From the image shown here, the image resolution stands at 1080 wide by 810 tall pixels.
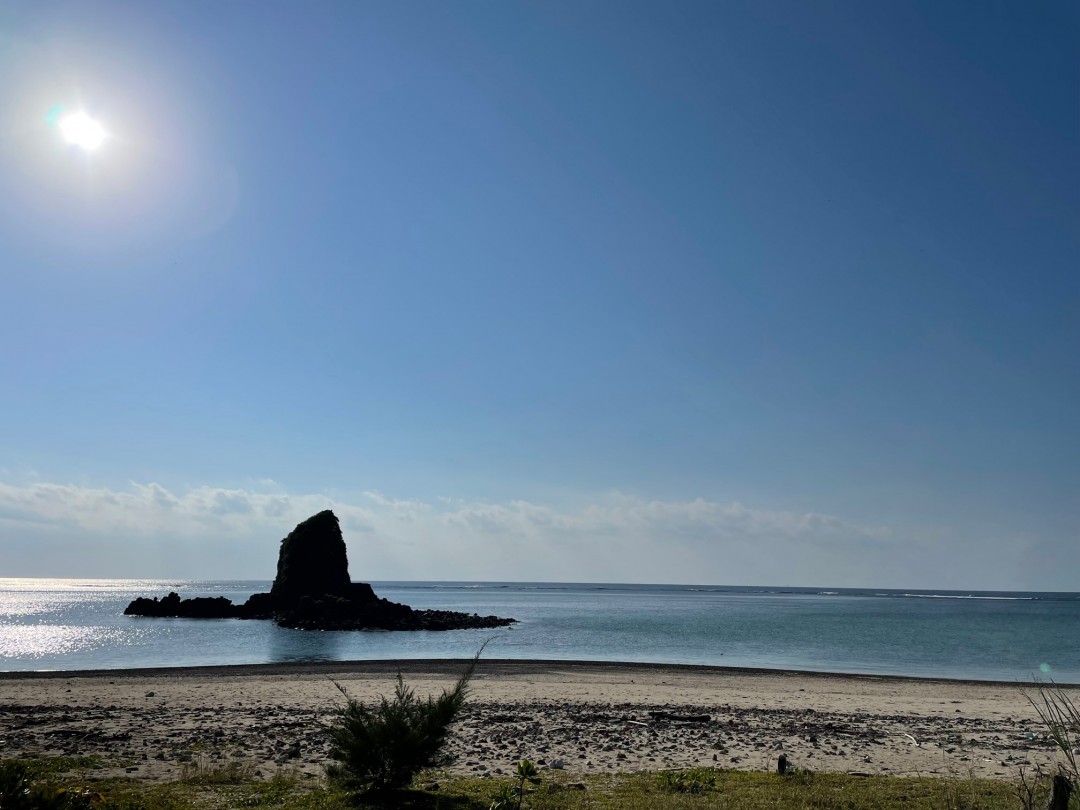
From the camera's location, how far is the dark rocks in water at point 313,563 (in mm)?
107188

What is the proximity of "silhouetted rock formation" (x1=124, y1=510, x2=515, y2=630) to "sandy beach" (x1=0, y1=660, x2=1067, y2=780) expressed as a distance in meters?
58.3

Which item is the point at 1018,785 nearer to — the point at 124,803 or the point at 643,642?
the point at 124,803

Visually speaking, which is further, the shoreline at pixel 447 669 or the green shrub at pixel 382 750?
the shoreline at pixel 447 669

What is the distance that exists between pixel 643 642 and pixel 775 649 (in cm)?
1204

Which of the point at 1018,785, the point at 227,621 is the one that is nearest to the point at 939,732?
the point at 1018,785

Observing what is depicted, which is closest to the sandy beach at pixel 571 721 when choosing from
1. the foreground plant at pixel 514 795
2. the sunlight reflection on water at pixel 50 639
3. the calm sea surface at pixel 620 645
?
the foreground plant at pixel 514 795

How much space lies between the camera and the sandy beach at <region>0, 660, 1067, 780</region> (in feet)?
51.2

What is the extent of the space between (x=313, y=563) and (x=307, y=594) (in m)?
5.62

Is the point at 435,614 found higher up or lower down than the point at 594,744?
lower down

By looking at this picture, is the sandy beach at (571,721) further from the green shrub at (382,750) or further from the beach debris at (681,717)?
the green shrub at (382,750)

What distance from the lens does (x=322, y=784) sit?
41.5 ft

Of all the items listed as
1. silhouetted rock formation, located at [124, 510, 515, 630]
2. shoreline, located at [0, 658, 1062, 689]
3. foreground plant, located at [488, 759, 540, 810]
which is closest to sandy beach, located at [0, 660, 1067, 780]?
shoreline, located at [0, 658, 1062, 689]

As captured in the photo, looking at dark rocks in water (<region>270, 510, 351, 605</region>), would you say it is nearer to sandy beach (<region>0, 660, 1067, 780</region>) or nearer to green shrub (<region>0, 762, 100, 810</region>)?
sandy beach (<region>0, 660, 1067, 780</region>)

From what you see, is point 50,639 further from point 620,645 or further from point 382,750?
point 382,750
